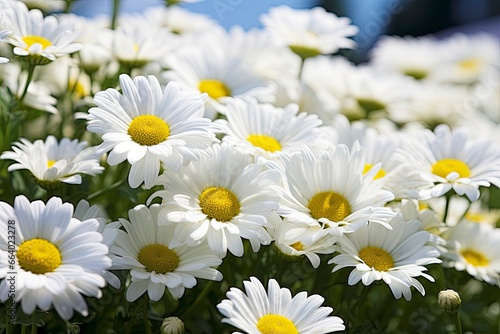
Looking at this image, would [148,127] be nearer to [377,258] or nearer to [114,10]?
[377,258]

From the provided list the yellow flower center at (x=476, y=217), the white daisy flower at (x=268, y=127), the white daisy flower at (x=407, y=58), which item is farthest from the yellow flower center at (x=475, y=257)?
the white daisy flower at (x=407, y=58)

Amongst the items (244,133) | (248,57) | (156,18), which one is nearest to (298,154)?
(244,133)

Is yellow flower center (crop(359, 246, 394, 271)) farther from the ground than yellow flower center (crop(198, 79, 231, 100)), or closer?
closer

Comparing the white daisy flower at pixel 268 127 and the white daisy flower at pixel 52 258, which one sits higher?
the white daisy flower at pixel 268 127

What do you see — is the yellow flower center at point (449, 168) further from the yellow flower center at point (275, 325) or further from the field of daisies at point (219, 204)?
the yellow flower center at point (275, 325)

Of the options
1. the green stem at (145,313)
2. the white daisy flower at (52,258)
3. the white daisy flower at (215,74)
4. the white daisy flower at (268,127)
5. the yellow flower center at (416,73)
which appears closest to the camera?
the white daisy flower at (52,258)

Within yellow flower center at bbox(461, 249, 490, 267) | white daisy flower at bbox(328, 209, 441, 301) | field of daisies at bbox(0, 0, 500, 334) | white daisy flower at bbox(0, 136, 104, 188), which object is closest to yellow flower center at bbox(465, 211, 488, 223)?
field of daisies at bbox(0, 0, 500, 334)

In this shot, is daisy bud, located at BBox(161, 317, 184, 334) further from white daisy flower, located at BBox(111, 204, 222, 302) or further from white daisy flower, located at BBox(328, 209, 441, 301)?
white daisy flower, located at BBox(328, 209, 441, 301)
